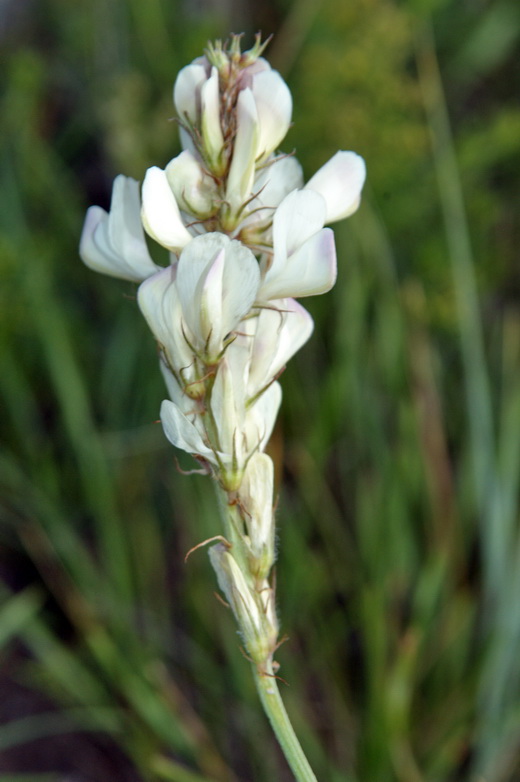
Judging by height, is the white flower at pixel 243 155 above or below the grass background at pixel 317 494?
above

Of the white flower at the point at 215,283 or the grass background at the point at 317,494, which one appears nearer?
the white flower at the point at 215,283

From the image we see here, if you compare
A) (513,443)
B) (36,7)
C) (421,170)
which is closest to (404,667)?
(513,443)

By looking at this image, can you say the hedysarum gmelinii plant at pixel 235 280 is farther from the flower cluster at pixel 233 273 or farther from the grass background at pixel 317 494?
the grass background at pixel 317 494

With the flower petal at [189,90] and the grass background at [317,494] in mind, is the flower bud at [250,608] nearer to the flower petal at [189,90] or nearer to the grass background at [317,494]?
the flower petal at [189,90]

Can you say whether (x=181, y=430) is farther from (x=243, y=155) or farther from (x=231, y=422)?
(x=243, y=155)

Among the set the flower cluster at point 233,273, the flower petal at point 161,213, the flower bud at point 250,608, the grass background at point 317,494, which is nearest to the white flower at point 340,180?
the flower cluster at point 233,273

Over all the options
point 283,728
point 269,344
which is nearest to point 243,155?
point 269,344

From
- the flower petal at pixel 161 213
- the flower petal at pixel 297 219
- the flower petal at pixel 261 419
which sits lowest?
the flower petal at pixel 261 419
